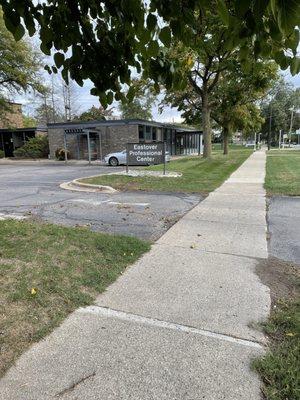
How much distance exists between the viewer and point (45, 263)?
4414mm

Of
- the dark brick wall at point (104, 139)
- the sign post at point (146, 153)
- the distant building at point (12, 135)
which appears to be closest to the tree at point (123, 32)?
the sign post at point (146, 153)

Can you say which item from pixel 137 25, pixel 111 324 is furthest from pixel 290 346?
pixel 137 25

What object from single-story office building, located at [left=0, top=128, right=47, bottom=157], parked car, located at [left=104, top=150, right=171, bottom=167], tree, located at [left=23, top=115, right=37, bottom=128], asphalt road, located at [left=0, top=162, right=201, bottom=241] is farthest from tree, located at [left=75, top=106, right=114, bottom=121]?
asphalt road, located at [left=0, top=162, right=201, bottom=241]

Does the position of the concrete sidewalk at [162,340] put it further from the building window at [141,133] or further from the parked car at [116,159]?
the building window at [141,133]

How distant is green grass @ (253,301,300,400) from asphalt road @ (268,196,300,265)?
1853mm

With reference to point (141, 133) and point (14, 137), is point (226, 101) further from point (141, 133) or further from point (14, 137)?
point (14, 137)

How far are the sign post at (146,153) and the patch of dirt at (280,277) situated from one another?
1065cm

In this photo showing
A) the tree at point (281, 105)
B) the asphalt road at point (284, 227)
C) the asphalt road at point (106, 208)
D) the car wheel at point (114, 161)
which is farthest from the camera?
the tree at point (281, 105)

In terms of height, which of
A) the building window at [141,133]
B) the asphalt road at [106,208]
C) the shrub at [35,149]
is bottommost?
the asphalt road at [106,208]

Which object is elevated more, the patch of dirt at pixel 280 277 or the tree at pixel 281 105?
the tree at pixel 281 105

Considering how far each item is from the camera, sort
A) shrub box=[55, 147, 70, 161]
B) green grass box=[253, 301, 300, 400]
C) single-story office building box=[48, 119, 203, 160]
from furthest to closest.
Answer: shrub box=[55, 147, 70, 161] < single-story office building box=[48, 119, 203, 160] < green grass box=[253, 301, 300, 400]

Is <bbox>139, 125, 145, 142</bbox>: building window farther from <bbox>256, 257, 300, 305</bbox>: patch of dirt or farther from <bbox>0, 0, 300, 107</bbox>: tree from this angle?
<bbox>0, 0, 300, 107</bbox>: tree

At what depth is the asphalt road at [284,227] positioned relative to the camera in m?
5.44

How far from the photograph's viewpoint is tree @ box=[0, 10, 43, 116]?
98.3 ft
